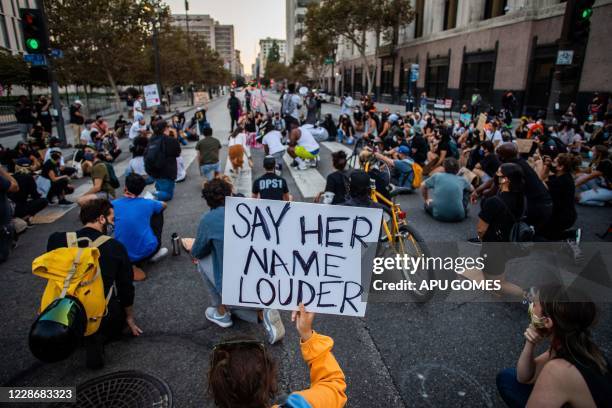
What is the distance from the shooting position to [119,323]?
349 centimetres

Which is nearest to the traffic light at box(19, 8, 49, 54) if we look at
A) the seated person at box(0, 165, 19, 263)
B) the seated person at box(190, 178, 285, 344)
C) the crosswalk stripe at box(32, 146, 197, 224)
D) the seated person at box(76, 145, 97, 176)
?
the seated person at box(76, 145, 97, 176)

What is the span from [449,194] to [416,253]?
8.08 ft

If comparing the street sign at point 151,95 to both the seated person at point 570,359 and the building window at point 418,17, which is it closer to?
the seated person at point 570,359

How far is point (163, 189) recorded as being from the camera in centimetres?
796

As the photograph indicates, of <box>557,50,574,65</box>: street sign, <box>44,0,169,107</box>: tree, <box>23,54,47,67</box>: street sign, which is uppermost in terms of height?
<box>44,0,169,107</box>: tree

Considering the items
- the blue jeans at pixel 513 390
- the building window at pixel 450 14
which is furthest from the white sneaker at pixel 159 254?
the building window at pixel 450 14

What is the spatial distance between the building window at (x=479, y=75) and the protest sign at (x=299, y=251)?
24.2 metres

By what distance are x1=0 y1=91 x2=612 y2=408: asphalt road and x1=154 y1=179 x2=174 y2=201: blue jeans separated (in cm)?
321

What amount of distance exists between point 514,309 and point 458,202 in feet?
8.92

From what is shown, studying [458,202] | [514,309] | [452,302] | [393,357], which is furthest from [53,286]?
[458,202]

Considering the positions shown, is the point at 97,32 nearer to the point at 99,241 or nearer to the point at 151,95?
the point at 151,95

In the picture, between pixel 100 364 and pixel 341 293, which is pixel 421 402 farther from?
pixel 100 364

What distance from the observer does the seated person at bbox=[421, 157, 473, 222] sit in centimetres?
652

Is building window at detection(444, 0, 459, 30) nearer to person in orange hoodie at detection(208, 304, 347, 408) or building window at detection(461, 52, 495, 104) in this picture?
building window at detection(461, 52, 495, 104)
